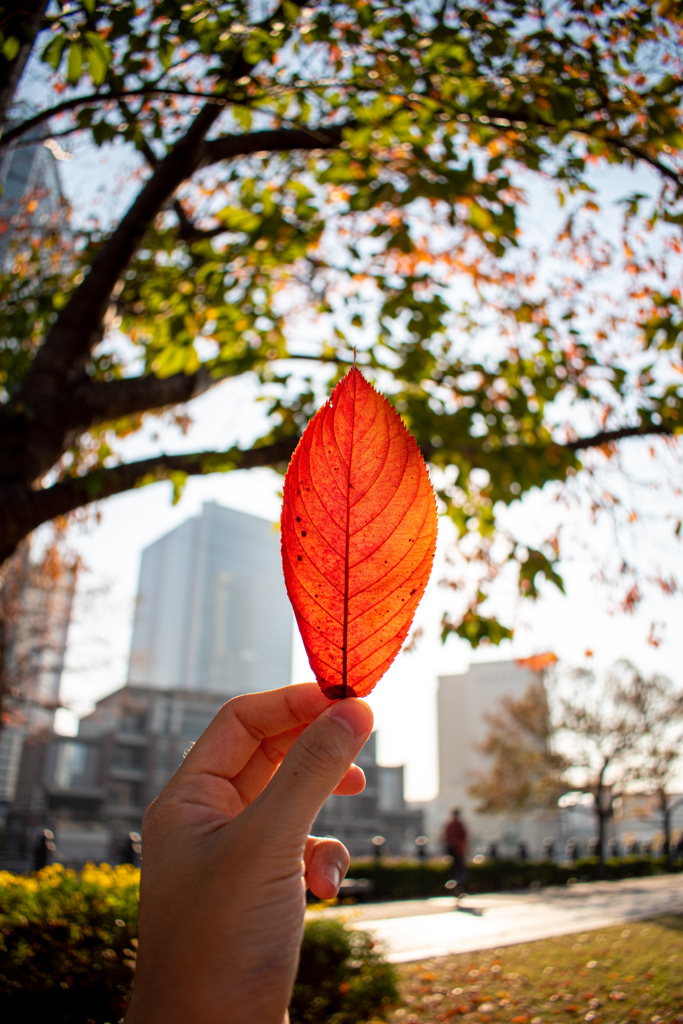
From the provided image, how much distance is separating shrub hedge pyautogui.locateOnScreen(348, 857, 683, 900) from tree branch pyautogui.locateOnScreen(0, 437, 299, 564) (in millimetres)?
13701

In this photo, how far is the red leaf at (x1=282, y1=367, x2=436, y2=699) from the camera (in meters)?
0.76

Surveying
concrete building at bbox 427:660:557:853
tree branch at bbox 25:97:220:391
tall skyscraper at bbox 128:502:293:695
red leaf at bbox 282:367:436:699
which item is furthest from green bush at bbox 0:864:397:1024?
concrete building at bbox 427:660:557:853

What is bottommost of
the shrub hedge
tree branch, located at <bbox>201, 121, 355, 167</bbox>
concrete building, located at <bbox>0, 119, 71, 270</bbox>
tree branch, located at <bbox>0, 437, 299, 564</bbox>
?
the shrub hedge

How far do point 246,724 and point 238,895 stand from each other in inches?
10.0

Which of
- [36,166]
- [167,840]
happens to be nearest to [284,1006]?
[167,840]

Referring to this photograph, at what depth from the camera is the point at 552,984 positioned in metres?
5.59

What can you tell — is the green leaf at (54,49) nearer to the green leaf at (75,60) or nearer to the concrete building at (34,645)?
the green leaf at (75,60)

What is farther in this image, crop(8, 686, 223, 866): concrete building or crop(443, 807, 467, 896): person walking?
crop(8, 686, 223, 866): concrete building

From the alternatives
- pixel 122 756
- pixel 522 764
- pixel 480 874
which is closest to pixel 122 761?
pixel 122 756

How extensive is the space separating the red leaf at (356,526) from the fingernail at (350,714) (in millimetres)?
86

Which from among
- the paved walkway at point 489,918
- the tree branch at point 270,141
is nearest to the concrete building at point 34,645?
the paved walkway at point 489,918

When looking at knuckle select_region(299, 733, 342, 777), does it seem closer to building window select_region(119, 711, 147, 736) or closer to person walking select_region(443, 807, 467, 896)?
person walking select_region(443, 807, 467, 896)

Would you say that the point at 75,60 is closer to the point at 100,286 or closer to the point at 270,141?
the point at 100,286

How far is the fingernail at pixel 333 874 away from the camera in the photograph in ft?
3.21
